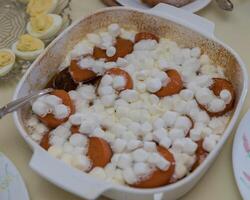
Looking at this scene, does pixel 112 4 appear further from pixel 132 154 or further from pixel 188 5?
pixel 132 154

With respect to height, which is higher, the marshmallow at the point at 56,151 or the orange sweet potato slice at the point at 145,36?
the orange sweet potato slice at the point at 145,36

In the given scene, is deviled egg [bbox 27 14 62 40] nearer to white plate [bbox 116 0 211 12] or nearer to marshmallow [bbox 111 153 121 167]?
white plate [bbox 116 0 211 12]

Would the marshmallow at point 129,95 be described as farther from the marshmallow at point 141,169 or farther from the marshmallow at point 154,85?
the marshmallow at point 141,169

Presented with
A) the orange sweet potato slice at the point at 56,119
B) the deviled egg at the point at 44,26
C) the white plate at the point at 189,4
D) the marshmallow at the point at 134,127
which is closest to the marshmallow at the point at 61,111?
the orange sweet potato slice at the point at 56,119

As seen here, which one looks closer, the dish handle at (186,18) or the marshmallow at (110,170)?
the marshmallow at (110,170)

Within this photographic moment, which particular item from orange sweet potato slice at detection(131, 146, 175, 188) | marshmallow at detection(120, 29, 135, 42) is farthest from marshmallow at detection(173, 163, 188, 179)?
marshmallow at detection(120, 29, 135, 42)

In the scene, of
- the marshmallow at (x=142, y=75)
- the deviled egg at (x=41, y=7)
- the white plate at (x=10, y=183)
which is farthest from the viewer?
Result: the deviled egg at (x=41, y=7)

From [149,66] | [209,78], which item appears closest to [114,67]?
[149,66]
